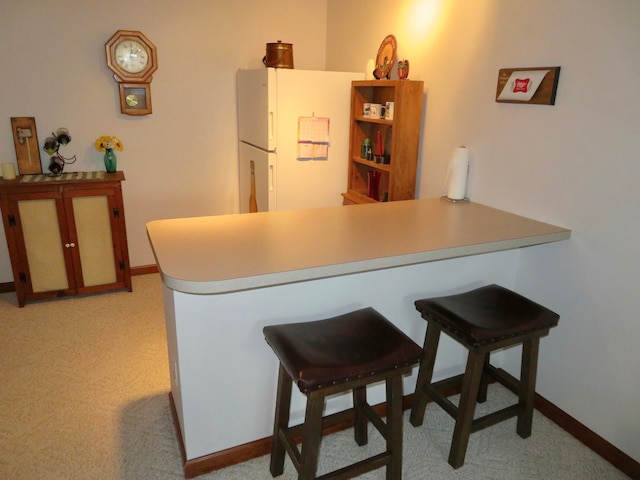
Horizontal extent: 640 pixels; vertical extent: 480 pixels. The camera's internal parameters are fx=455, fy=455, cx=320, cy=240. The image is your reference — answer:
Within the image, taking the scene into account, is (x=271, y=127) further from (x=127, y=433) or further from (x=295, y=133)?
(x=127, y=433)

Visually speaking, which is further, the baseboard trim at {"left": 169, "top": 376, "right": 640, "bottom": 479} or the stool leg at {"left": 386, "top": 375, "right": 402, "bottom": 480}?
the baseboard trim at {"left": 169, "top": 376, "right": 640, "bottom": 479}

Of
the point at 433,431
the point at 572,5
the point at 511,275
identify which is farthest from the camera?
the point at 511,275

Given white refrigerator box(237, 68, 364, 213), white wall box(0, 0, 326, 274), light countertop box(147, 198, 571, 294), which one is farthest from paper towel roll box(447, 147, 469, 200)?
white wall box(0, 0, 326, 274)

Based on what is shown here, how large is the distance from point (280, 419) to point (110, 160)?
247cm

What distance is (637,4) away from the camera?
1.68 metres

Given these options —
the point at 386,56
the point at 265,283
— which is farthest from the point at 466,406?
the point at 386,56

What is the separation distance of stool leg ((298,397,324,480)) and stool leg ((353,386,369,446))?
0.40 meters

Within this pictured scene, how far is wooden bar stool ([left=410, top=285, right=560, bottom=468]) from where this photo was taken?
176cm

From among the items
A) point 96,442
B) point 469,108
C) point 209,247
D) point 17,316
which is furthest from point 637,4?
point 17,316

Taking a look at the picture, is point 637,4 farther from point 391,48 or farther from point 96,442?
point 96,442

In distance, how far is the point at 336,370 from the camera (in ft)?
4.70

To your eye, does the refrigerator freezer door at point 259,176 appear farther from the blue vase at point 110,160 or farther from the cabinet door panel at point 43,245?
the cabinet door panel at point 43,245

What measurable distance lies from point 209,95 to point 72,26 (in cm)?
102

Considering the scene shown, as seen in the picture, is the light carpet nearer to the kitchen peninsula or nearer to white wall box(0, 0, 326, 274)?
the kitchen peninsula
